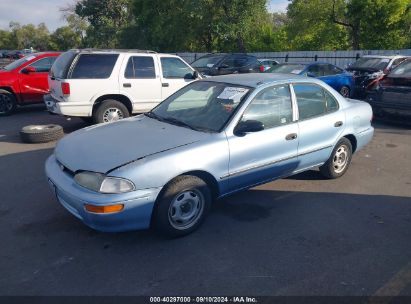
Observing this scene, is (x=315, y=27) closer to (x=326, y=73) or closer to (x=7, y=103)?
(x=326, y=73)

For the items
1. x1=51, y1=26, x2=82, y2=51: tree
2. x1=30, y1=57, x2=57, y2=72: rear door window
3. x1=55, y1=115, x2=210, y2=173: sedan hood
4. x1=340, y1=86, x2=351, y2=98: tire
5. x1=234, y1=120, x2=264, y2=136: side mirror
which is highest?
x1=51, y1=26, x2=82, y2=51: tree

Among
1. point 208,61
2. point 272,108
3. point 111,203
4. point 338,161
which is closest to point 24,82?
point 208,61

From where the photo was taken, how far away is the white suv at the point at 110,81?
7449 mm

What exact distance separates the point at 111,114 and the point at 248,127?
474cm

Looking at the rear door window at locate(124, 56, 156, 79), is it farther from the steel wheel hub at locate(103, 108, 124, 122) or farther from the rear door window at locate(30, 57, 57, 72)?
the rear door window at locate(30, 57, 57, 72)

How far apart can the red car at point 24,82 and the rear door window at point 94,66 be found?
3.27 m

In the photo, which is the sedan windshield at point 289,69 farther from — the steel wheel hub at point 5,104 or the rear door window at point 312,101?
the steel wheel hub at point 5,104

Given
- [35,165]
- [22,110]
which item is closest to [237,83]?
[35,165]

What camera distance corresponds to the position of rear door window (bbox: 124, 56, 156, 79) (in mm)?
7989

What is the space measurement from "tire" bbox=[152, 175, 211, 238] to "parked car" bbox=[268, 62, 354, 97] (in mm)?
8937

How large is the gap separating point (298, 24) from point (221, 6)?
333 inches

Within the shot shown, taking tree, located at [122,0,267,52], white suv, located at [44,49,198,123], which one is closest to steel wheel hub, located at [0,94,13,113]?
white suv, located at [44,49,198,123]

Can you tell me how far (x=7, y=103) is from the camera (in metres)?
9.98

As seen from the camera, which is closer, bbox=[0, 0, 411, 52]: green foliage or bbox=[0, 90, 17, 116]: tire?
bbox=[0, 90, 17, 116]: tire
